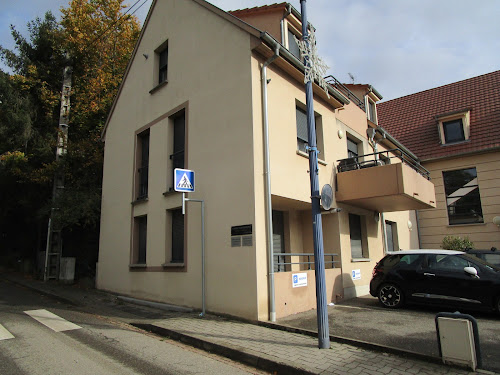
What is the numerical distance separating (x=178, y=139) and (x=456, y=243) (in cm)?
1379

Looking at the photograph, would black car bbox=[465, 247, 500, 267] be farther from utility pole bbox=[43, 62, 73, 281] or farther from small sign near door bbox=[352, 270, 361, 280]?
utility pole bbox=[43, 62, 73, 281]

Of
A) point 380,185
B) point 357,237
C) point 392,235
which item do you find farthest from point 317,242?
point 392,235

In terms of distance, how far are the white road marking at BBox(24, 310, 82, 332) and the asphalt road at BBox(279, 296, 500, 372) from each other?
460 centimetres

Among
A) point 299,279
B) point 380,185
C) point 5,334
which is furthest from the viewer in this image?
point 380,185

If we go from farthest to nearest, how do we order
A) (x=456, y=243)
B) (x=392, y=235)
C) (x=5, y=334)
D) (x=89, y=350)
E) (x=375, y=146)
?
(x=456, y=243) → (x=392, y=235) → (x=375, y=146) → (x=5, y=334) → (x=89, y=350)

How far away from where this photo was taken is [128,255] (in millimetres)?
12195

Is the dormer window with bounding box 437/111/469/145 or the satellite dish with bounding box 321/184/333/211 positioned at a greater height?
the dormer window with bounding box 437/111/469/145

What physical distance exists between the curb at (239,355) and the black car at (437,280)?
17.2 feet

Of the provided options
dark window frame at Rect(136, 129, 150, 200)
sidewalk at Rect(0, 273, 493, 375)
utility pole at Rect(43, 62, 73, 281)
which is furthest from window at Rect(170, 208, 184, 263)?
utility pole at Rect(43, 62, 73, 281)

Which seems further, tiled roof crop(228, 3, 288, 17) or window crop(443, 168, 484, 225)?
window crop(443, 168, 484, 225)

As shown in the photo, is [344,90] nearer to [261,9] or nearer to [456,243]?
[261,9]

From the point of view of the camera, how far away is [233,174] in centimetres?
877

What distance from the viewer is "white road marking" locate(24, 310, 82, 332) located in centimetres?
750

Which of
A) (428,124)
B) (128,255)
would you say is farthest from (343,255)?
(428,124)
